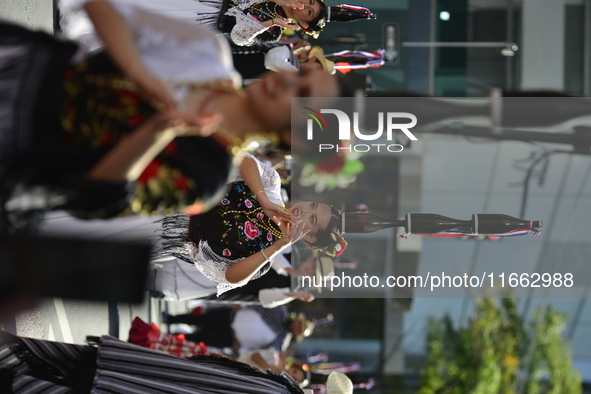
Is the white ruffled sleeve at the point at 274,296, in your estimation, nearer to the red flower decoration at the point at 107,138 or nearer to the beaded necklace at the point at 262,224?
the beaded necklace at the point at 262,224

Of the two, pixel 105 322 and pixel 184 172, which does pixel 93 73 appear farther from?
pixel 105 322

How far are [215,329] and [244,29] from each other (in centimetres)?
262

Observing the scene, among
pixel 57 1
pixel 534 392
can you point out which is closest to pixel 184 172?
pixel 57 1

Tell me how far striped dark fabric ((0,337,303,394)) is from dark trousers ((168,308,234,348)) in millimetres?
2341

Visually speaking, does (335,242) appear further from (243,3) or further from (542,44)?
(542,44)

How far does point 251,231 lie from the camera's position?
196 cm

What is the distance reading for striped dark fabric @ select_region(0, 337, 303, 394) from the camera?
171 centimetres

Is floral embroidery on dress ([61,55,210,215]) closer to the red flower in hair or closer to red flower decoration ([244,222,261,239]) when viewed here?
the red flower in hair

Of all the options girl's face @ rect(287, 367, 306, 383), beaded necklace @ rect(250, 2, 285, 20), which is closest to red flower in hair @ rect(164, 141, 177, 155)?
beaded necklace @ rect(250, 2, 285, 20)

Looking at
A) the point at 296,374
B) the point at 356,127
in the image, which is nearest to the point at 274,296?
the point at 296,374

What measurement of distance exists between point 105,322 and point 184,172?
2.06 m

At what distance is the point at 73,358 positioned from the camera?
1857 millimetres

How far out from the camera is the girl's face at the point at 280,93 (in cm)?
95

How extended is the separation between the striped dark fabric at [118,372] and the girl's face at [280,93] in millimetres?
1249
